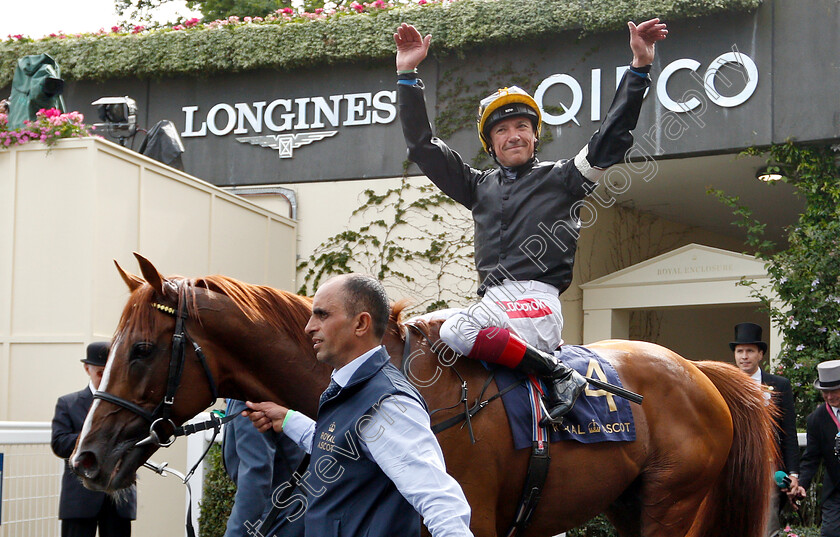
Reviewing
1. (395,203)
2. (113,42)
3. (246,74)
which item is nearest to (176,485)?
(395,203)

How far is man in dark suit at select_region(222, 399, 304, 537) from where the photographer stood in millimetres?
3803

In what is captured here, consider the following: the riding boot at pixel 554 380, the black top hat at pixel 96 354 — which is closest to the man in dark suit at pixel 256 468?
the riding boot at pixel 554 380

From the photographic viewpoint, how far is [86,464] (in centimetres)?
311

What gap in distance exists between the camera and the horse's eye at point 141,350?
10.7ft

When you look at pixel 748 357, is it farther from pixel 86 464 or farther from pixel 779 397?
pixel 86 464

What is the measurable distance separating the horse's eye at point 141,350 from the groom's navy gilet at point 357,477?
1.12 meters

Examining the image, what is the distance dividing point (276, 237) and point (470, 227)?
2301mm

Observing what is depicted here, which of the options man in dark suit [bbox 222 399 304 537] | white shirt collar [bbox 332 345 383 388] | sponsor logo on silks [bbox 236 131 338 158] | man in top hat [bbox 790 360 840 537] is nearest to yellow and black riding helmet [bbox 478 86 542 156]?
man in dark suit [bbox 222 399 304 537]

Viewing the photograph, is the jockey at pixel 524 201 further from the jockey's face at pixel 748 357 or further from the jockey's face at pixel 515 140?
the jockey's face at pixel 748 357

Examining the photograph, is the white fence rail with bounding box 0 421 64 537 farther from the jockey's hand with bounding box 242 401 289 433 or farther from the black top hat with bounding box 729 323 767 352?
the black top hat with bounding box 729 323 767 352

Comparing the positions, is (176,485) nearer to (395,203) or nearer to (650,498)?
(395,203)

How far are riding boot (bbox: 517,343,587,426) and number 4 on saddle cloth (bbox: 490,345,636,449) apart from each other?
0.16 feet

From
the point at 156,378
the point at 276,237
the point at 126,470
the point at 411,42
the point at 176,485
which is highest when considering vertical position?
the point at 411,42

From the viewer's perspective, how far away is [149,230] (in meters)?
8.59
